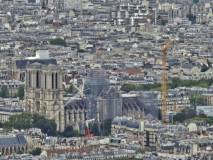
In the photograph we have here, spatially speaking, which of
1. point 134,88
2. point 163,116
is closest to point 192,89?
point 134,88

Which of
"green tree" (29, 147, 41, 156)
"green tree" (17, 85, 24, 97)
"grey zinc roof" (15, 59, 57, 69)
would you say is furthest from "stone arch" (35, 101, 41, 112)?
"green tree" (29, 147, 41, 156)

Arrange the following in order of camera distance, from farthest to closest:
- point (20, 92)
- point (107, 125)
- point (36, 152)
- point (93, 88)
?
point (20, 92), point (93, 88), point (107, 125), point (36, 152)

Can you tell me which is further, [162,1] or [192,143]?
[162,1]

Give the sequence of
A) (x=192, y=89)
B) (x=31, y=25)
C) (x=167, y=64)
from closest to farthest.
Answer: (x=192, y=89), (x=167, y=64), (x=31, y=25)

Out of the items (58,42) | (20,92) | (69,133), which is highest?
(69,133)

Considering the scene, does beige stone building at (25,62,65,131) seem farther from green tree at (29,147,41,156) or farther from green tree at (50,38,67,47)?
green tree at (50,38,67,47)

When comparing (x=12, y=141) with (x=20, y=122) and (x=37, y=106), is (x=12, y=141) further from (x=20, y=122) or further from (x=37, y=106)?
(x=37, y=106)

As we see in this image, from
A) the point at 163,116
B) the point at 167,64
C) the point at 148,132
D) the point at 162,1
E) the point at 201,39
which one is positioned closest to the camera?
the point at 148,132

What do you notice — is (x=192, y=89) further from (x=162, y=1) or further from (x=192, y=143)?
(x=162, y=1)

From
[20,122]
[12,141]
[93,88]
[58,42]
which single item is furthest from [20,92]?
[58,42]
